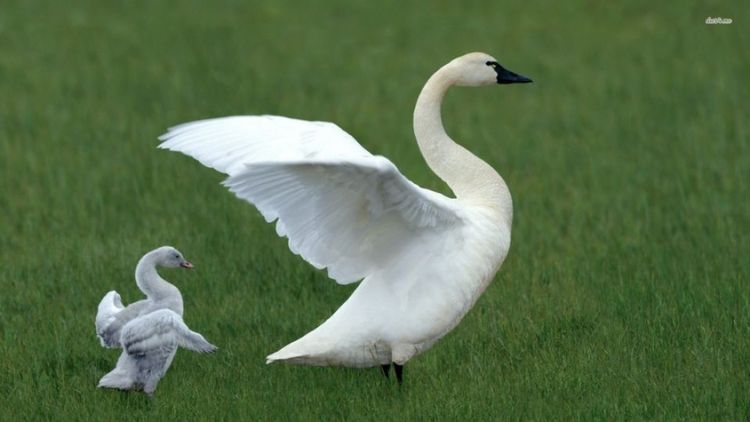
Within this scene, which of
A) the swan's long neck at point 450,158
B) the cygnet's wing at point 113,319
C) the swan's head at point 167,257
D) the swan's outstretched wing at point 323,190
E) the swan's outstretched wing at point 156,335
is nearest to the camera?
the swan's outstretched wing at point 323,190

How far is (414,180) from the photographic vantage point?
11227mm

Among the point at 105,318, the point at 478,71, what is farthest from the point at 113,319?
the point at 478,71

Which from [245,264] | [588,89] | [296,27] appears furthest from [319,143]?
[296,27]

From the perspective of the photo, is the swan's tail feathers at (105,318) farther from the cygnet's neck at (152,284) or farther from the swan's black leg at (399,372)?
the swan's black leg at (399,372)

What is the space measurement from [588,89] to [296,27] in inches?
195

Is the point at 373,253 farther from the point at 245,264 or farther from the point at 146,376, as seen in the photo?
the point at 245,264

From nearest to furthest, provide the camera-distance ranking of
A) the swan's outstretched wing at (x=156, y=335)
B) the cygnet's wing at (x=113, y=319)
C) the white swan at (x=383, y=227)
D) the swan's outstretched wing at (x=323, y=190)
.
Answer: the swan's outstretched wing at (x=323, y=190)
the white swan at (x=383, y=227)
the swan's outstretched wing at (x=156, y=335)
the cygnet's wing at (x=113, y=319)

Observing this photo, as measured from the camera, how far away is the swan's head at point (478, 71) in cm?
732

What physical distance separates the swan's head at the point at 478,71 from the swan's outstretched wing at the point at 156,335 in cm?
199

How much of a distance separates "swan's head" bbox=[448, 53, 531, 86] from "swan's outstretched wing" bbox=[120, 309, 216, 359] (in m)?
1.99

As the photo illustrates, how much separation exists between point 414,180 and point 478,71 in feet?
12.7

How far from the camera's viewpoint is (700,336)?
7.46m

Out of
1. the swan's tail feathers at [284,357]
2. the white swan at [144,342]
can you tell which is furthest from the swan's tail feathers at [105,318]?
the swan's tail feathers at [284,357]

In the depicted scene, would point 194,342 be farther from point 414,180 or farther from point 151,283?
point 414,180
